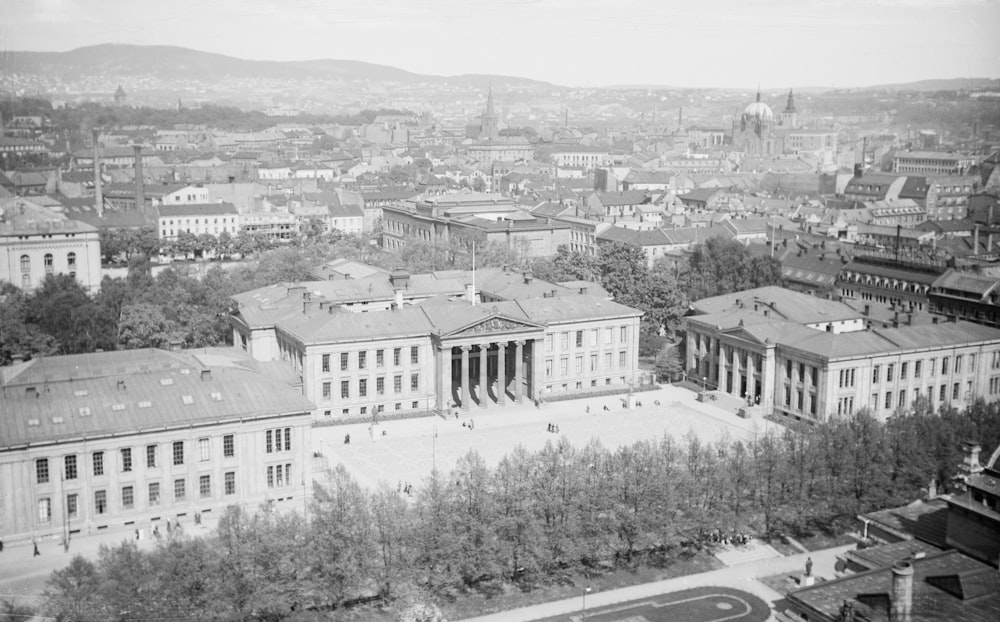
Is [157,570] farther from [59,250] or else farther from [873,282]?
[873,282]

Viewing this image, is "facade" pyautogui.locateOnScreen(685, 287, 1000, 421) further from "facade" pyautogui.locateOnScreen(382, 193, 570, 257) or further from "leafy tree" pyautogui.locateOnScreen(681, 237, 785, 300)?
"facade" pyautogui.locateOnScreen(382, 193, 570, 257)

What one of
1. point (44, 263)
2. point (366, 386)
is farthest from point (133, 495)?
point (44, 263)

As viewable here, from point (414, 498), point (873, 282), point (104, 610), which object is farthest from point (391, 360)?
point (873, 282)

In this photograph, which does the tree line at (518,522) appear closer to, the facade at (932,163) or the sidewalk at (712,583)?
the sidewalk at (712,583)

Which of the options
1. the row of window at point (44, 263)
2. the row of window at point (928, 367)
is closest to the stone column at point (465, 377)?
the row of window at point (928, 367)

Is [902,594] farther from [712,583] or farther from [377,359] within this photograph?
[377,359]

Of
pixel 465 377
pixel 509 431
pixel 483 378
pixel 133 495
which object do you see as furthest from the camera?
pixel 483 378

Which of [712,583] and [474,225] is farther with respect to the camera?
[474,225]
